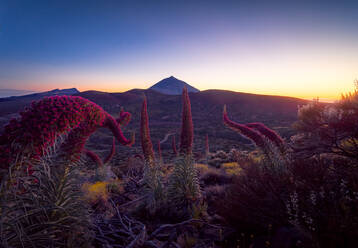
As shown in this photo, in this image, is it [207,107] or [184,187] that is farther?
[207,107]

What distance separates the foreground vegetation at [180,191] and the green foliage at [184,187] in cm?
2

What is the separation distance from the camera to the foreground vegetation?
1.46 meters

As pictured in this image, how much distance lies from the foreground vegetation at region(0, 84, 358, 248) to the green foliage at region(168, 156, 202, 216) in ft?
0.06

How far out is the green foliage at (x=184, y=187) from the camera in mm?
3728

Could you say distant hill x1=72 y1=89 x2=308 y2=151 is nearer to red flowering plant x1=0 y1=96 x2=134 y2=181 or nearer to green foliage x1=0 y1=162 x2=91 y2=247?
green foliage x1=0 y1=162 x2=91 y2=247

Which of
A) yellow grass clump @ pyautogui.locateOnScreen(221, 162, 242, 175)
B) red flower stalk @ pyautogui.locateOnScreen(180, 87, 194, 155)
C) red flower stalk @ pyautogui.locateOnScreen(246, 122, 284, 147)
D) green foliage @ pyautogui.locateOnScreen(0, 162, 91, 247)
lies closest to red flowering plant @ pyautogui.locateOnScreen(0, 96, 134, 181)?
green foliage @ pyautogui.locateOnScreen(0, 162, 91, 247)

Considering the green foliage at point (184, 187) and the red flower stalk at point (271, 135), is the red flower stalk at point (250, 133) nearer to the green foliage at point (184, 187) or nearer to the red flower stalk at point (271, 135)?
the red flower stalk at point (271, 135)

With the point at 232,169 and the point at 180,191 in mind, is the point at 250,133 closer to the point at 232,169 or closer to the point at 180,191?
the point at 180,191

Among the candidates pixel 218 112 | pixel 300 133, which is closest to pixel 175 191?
pixel 300 133

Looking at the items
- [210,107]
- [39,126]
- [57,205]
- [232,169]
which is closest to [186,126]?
[57,205]

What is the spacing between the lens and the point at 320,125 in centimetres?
354

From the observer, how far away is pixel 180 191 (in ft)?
12.4

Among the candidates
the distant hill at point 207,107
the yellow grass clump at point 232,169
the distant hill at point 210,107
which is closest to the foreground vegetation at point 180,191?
the yellow grass clump at point 232,169

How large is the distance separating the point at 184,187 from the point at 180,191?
0.11m
